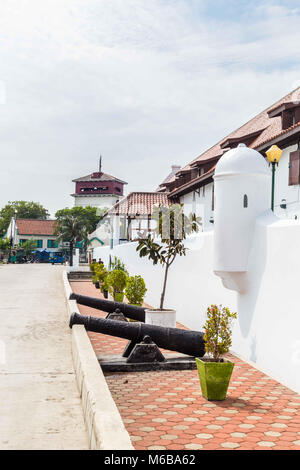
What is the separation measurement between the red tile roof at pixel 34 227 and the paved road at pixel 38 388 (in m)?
71.5

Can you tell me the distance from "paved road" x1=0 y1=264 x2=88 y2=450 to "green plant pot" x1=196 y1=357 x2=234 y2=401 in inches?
65.1

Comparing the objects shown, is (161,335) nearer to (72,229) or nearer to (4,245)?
(72,229)

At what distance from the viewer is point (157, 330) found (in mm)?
8578

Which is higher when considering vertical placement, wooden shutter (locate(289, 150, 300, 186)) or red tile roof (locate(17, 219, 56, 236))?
red tile roof (locate(17, 219, 56, 236))

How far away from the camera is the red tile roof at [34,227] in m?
82.9

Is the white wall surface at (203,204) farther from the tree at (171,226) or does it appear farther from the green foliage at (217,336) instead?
the green foliage at (217,336)

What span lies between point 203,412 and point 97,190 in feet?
304

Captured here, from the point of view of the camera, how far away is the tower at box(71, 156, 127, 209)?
95.4m

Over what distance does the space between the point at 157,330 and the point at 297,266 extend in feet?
9.27

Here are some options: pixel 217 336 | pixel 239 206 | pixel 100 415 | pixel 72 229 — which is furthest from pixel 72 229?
pixel 100 415

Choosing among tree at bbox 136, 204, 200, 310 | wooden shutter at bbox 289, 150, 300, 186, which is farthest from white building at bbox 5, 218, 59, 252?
tree at bbox 136, 204, 200, 310

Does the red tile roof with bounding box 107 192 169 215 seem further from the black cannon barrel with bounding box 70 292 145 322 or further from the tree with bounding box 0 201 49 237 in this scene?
the tree with bounding box 0 201 49 237
